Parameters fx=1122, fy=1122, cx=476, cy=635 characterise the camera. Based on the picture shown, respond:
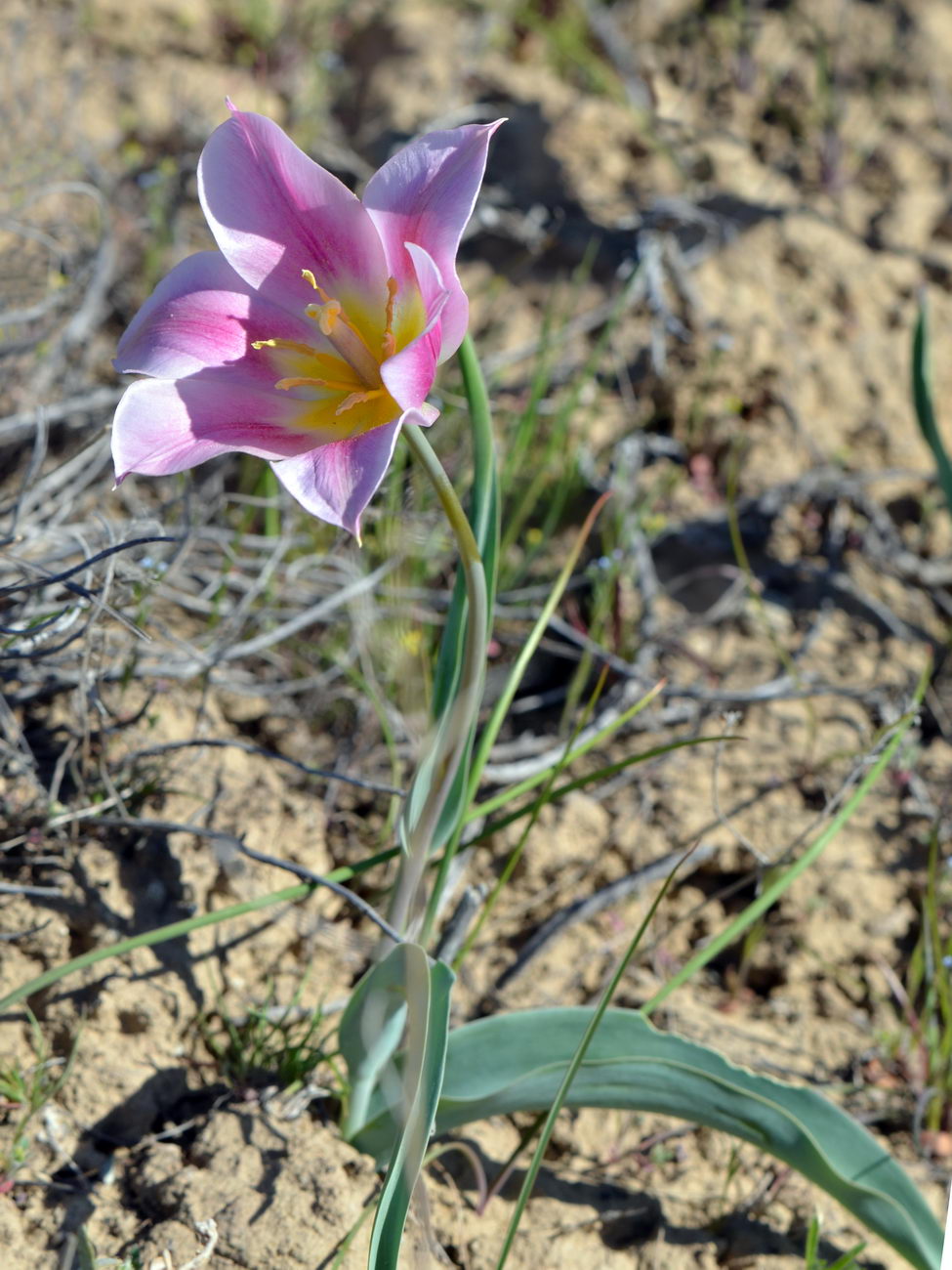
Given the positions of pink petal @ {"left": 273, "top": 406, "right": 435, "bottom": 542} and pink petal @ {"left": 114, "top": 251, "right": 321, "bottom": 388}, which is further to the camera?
pink petal @ {"left": 114, "top": 251, "right": 321, "bottom": 388}

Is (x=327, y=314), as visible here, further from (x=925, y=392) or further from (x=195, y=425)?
(x=925, y=392)

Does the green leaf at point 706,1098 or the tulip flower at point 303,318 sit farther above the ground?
the tulip flower at point 303,318

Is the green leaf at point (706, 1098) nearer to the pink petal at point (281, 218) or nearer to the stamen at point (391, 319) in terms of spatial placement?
the stamen at point (391, 319)

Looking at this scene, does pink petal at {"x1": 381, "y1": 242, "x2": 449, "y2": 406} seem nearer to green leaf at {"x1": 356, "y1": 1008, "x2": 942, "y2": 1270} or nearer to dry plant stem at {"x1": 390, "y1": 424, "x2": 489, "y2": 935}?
dry plant stem at {"x1": 390, "y1": 424, "x2": 489, "y2": 935}

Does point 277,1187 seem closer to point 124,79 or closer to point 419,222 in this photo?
point 419,222

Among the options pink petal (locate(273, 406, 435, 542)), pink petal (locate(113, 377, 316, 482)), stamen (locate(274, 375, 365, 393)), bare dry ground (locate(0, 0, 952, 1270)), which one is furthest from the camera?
bare dry ground (locate(0, 0, 952, 1270))

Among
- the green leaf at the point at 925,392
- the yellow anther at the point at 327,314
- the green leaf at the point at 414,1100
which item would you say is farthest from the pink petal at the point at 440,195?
the green leaf at the point at 925,392

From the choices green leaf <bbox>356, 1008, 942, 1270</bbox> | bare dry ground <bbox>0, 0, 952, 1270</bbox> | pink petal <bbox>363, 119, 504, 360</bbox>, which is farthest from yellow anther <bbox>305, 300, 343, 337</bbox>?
green leaf <bbox>356, 1008, 942, 1270</bbox>
